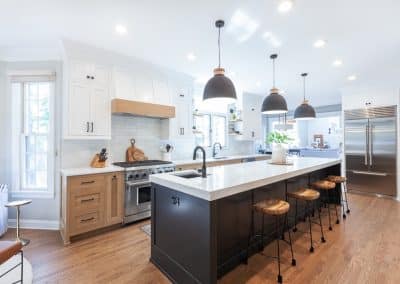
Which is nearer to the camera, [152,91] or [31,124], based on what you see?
[31,124]

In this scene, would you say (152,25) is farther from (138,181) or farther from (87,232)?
(87,232)

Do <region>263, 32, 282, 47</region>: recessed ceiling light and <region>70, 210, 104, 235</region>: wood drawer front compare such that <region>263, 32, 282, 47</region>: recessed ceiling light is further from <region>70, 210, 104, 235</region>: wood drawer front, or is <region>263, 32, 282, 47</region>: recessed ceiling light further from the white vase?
<region>70, 210, 104, 235</region>: wood drawer front

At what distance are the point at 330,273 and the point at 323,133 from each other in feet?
34.9

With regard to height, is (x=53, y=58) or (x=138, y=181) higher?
(x=53, y=58)

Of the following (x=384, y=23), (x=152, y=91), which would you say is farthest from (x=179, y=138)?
(x=384, y=23)

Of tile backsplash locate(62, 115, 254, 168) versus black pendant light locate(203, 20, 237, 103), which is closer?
black pendant light locate(203, 20, 237, 103)

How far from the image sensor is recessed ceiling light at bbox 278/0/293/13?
2205 mm

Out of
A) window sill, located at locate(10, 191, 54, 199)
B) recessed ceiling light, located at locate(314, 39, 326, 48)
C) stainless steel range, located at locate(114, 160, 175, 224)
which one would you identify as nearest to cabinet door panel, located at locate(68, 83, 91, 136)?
stainless steel range, located at locate(114, 160, 175, 224)

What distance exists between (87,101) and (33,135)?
112 centimetres

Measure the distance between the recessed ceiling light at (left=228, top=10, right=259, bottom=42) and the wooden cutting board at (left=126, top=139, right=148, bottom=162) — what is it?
262 centimetres

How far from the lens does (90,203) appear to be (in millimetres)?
3041

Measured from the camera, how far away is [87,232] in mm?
3023

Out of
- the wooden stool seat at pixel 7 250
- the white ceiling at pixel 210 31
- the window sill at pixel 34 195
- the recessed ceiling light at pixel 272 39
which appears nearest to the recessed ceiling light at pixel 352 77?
the white ceiling at pixel 210 31

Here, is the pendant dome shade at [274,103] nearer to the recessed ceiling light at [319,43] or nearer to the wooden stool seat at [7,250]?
the recessed ceiling light at [319,43]
